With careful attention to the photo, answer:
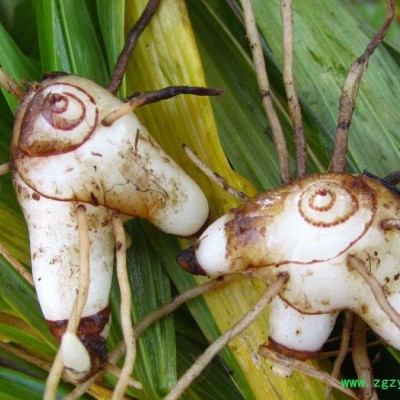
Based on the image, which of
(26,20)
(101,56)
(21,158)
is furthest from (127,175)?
(26,20)

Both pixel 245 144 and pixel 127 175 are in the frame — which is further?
pixel 245 144

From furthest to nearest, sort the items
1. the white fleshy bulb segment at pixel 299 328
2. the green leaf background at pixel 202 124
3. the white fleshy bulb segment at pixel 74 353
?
the green leaf background at pixel 202 124 < the white fleshy bulb segment at pixel 299 328 < the white fleshy bulb segment at pixel 74 353

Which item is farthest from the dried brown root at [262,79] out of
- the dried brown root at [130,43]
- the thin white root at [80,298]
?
the thin white root at [80,298]

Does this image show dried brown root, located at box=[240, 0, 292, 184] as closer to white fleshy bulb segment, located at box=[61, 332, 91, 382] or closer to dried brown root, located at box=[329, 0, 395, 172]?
dried brown root, located at box=[329, 0, 395, 172]

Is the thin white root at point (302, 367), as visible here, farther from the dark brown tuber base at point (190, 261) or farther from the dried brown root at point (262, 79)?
the dried brown root at point (262, 79)

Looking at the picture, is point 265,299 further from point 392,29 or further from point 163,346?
point 392,29

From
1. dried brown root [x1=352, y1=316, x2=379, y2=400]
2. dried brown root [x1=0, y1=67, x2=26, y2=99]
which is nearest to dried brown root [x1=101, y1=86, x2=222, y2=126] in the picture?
dried brown root [x1=0, y1=67, x2=26, y2=99]
